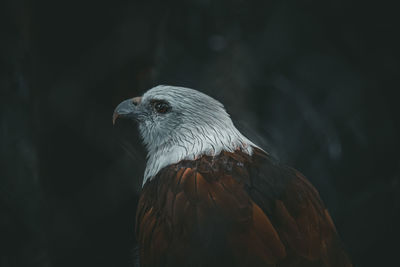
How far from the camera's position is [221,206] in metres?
1.36

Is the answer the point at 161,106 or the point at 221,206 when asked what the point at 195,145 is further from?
the point at 221,206

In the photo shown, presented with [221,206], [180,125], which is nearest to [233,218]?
[221,206]

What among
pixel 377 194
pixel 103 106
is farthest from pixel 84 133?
pixel 377 194

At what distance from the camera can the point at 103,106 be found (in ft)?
6.81

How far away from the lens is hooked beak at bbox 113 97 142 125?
6.12 feet

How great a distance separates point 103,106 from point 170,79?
54 centimetres

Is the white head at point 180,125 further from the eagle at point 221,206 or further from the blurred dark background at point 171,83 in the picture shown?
the blurred dark background at point 171,83

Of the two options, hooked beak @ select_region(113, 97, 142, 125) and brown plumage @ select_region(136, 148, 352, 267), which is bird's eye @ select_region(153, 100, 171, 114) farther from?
brown plumage @ select_region(136, 148, 352, 267)

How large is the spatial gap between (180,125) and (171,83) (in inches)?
27.3

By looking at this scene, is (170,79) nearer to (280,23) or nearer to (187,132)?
(187,132)

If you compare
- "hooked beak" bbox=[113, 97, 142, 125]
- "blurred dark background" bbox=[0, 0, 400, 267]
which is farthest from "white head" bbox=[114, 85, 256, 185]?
"blurred dark background" bbox=[0, 0, 400, 267]

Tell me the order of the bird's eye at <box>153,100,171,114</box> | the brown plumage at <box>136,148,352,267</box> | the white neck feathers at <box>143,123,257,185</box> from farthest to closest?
the bird's eye at <box>153,100,171,114</box>
the white neck feathers at <box>143,123,257,185</box>
the brown plumage at <box>136,148,352,267</box>

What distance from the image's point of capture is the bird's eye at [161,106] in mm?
1829

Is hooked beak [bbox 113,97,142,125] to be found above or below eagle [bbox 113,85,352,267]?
above
